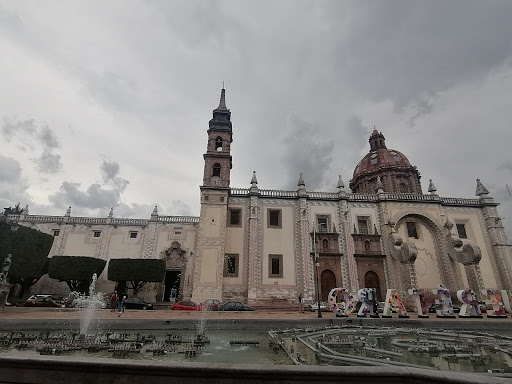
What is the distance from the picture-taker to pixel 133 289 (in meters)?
29.8

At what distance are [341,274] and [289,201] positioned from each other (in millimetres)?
9165

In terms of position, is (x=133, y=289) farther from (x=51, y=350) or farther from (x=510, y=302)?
(x=510, y=302)

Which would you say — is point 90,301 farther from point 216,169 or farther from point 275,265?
point 216,169

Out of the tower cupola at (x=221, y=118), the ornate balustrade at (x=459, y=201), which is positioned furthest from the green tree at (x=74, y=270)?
the ornate balustrade at (x=459, y=201)

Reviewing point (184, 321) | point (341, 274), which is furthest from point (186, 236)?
point (184, 321)

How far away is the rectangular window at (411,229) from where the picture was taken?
3088 cm

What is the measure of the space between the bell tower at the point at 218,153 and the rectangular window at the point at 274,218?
18.3ft

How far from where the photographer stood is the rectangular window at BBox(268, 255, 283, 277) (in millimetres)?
27578

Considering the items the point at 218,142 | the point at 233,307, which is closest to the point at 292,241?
the point at 233,307

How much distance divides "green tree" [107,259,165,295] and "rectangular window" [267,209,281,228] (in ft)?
39.3

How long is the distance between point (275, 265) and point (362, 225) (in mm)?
10985

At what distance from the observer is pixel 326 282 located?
91.9 feet

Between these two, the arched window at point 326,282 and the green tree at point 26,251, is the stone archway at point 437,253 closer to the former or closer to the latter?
the arched window at point 326,282

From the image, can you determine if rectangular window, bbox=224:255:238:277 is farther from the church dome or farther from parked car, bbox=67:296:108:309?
the church dome
